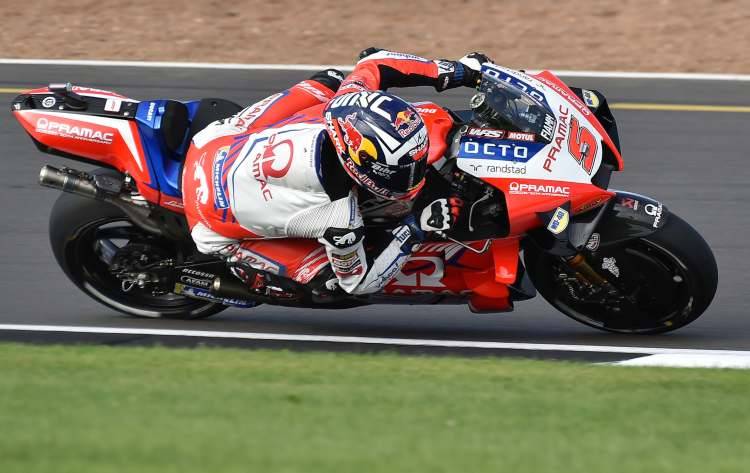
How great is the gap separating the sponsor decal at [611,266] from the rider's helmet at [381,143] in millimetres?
1159

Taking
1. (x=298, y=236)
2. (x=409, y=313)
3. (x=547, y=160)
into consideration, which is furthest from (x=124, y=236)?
(x=547, y=160)

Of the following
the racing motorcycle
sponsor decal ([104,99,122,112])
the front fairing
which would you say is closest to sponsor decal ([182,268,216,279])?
the racing motorcycle

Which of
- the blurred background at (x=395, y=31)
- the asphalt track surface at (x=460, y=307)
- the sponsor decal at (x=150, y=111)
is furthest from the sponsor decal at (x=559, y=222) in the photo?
the blurred background at (x=395, y=31)

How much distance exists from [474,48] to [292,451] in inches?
316

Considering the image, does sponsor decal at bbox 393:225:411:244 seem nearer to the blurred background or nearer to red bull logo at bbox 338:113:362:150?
red bull logo at bbox 338:113:362:150

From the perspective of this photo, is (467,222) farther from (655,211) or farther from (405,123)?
(655,211)

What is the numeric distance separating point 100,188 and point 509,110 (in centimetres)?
215

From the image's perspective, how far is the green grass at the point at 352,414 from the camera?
15.9 ft

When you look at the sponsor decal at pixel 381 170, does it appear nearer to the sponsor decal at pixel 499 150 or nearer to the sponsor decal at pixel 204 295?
the sponsor decal at pixel 499 150

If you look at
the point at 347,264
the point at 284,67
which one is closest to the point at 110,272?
the point at 347,264

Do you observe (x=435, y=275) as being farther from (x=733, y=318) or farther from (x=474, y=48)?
(x=474, y=48)

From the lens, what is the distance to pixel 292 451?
4922mm

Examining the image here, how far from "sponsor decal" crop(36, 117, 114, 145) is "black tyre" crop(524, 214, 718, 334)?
225 cm

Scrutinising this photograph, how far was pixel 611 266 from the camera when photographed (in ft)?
22.0
